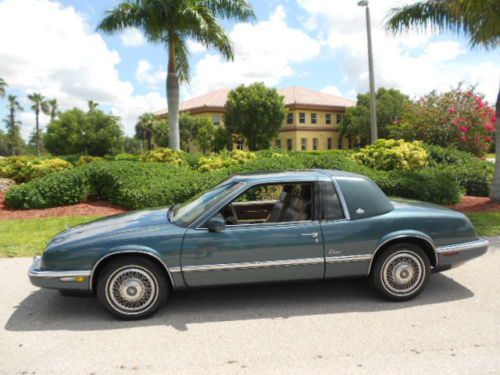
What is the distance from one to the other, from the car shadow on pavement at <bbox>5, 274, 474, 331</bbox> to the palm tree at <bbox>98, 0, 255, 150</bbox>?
11409 mm

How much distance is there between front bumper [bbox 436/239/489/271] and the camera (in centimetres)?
430

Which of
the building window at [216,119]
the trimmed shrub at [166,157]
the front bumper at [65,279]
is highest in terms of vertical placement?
the building window at [216,119]

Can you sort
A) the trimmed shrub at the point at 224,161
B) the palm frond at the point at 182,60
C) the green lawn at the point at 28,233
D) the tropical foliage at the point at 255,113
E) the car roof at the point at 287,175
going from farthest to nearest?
the tropical foliage at the point at 255,113, the palm frond at the point at 182,60, the trimmed shrub at the point at 224,161, the green lawn at the point at 28,233, the car roof at the point at 287,175

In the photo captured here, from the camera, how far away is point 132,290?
12.8 ft

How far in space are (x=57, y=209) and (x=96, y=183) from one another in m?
1.23

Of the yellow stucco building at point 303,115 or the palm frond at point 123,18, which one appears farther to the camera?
the yellow stucco building at point 303,115

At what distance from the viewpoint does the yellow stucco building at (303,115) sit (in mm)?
47469

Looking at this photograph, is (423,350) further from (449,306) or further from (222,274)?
(222,274)

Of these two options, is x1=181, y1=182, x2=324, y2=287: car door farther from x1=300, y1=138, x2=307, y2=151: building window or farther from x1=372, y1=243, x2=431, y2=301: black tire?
x1=300, y1=138, x2=307, y2=151: building window

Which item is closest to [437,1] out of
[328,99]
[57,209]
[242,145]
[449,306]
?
[449,306]

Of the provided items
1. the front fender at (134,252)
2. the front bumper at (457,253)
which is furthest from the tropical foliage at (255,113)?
the front fender at (134,252)

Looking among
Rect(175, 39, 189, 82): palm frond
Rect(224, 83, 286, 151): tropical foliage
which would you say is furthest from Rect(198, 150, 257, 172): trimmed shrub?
Rect(224, 83, 286, 151): tropical foliage

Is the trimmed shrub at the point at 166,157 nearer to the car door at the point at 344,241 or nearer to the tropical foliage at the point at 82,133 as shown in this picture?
the car door at the point at 344,241

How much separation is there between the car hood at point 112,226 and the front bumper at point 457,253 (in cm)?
294
